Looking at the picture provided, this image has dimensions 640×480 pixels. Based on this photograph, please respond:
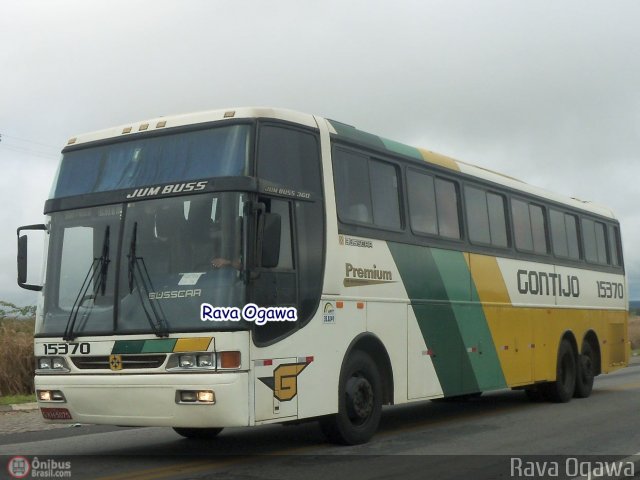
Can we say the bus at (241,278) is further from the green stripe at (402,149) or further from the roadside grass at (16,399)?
the roadside grass at (16,399)

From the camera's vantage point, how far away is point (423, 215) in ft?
40.1

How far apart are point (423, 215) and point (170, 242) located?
14.0 ft

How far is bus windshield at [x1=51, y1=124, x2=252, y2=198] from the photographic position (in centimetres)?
918

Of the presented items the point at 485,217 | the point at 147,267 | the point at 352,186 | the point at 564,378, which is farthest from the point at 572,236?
the point at 147,267

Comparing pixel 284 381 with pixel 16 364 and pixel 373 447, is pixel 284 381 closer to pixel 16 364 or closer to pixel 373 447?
pixel 373 447

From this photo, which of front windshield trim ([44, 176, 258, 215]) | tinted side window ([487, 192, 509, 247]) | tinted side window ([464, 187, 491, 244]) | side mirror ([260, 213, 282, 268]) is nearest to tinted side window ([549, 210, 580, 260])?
tinted side window ([487, 192, 509, 247])

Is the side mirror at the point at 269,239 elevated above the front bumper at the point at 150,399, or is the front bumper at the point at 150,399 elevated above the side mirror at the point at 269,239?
the side mirror at the point at 269,239

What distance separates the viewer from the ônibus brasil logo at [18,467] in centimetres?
866

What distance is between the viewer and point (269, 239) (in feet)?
29.3

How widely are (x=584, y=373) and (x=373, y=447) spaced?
27.1 ft

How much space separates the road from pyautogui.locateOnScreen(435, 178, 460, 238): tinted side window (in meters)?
2.68

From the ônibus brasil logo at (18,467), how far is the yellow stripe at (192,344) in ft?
6.11

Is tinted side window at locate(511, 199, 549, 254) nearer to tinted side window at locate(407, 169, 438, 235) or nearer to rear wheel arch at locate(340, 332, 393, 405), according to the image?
tinted side window at locate(407, 169, 438, 235)

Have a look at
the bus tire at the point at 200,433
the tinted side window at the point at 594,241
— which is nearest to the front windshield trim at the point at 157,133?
the bus tire at the point at 200,433
